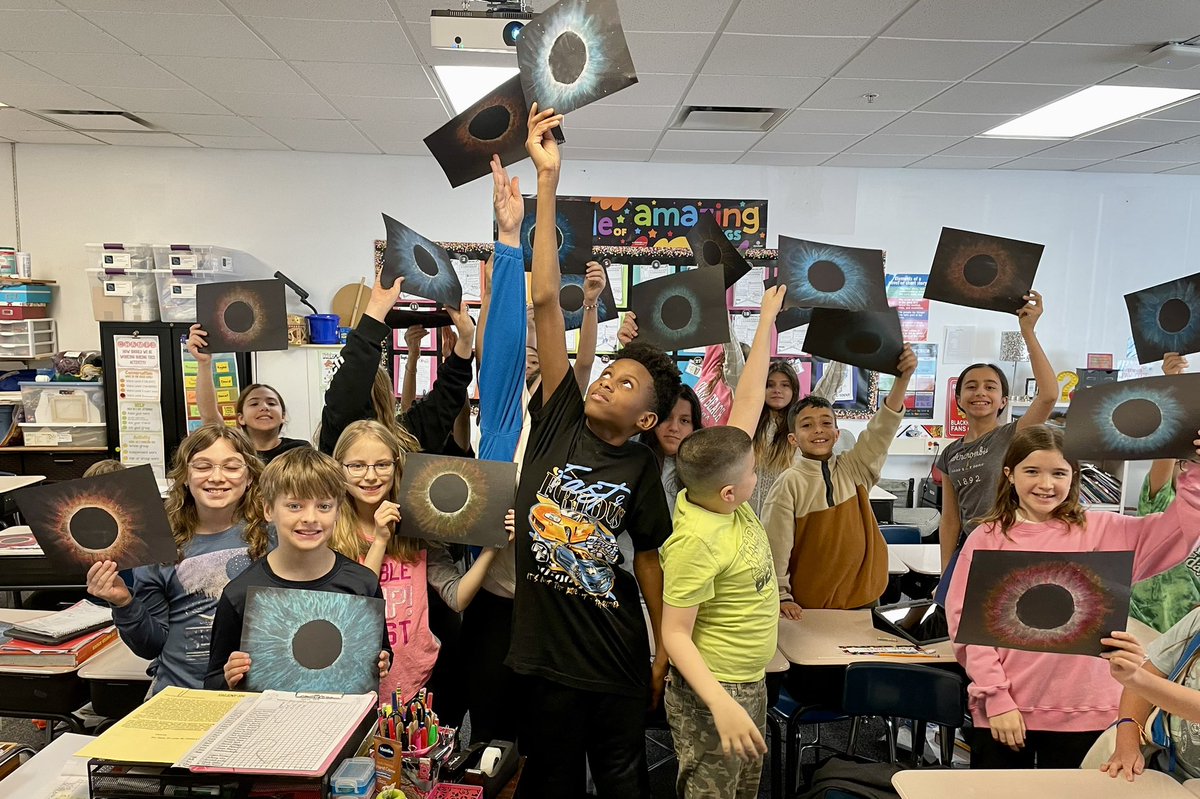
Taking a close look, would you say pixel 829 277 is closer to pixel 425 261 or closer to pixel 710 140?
pixel 425 261

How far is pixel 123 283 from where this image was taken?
487 centimetres

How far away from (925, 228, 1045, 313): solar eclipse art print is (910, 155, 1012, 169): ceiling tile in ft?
10.7

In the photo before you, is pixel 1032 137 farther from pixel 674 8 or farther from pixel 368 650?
pixel 368 650

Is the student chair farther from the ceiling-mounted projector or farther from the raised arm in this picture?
the ceiling-mounted projector

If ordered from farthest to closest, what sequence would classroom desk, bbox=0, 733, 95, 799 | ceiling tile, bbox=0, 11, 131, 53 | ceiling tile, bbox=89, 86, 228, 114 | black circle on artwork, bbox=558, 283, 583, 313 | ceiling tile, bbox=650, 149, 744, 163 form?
ceiling tile, bbox=650, 149, 744, 163 → ceiling tile, bbox=89, 86, 228, 114 → ceiling tile, bbox=0, 11, 131, 53 → black circle on artwork, bbox=558, 283, 583, 313 → classroom desk, bbox=0, 733, 95, 799

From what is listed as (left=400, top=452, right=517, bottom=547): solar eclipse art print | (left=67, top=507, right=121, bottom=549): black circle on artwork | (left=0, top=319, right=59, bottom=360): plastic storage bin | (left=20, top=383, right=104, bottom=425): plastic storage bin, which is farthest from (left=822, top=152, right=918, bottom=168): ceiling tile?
(left=0, top=319, right=59, bottom=360): plastic storage bin

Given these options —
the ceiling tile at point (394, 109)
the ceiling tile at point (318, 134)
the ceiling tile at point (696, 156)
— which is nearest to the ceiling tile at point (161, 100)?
the ceiling tile at point (318, 134)

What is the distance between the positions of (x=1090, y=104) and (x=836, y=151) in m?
1.52

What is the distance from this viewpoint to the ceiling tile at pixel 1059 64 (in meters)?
3.16

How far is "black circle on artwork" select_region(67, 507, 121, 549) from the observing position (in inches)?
60.0

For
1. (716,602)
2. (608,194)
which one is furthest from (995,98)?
(716,602)

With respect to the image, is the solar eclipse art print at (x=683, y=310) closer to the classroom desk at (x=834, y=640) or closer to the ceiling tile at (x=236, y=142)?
the classroom desk at (x=834, y=640)

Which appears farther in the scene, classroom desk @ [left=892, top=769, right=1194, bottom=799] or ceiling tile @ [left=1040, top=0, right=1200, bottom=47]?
ceiling tile @ [left=1040, top=0, right=1200, bottom=47]

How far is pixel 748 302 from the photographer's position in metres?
5.66
